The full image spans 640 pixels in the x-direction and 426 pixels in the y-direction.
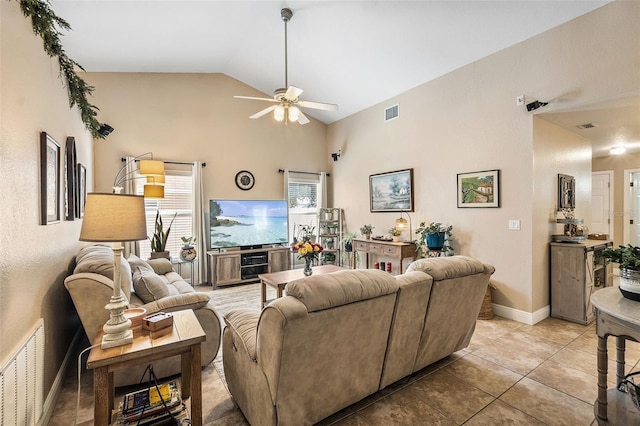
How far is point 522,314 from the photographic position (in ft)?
11.6

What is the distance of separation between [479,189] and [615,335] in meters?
2.53

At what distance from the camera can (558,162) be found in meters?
3.81

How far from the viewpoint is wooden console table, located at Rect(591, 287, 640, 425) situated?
152 centimetres

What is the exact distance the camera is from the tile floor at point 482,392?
1916mm

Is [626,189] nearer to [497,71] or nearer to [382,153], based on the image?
[497,71]

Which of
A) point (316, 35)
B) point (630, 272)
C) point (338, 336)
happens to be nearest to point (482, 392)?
point (630, 272)

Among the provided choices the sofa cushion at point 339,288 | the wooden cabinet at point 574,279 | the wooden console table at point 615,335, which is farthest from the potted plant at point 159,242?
the wooden cabinet at point 574,279

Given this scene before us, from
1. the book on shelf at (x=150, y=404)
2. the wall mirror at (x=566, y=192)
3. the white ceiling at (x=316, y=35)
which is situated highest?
the white ceiling at (x=316, y=35)

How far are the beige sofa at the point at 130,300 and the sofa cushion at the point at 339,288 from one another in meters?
1.22

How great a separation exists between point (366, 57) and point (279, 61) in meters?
1.48

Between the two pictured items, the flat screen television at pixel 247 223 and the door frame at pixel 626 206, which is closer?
the flat screen television at pixel 247 223

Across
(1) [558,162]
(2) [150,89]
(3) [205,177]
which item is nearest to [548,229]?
(1) [558,162]

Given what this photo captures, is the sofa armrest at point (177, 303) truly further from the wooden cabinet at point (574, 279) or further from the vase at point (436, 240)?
the wooden cabinet at point (574, 279)

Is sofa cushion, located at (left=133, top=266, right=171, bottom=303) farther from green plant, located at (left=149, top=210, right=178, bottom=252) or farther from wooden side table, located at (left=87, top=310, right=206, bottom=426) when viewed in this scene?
green plant, located at (left=149, top=210, right=178, bottom=252)
